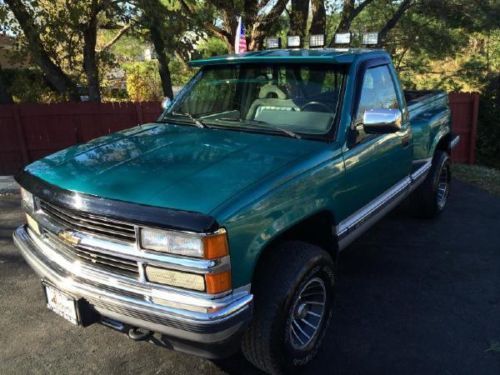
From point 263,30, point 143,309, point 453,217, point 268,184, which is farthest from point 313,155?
point 263,30

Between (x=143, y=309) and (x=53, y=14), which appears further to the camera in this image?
(x=53, y=14)

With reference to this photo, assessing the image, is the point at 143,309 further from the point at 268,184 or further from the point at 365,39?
the point at 365,39


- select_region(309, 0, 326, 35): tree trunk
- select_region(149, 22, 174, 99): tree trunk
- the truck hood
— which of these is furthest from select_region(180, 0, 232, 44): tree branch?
the truck hood

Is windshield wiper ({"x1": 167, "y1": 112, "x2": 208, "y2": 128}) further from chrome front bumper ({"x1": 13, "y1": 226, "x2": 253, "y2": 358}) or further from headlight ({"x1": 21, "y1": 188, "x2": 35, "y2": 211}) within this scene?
chrome front bumper ({"x1": 13, "y1": 226, "x2": 253, "y2": 358})

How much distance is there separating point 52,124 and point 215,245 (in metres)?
6.68

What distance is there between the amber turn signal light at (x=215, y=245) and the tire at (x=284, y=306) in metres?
0.46

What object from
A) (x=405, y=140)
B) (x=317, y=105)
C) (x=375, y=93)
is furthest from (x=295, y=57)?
(x=405, y=140)

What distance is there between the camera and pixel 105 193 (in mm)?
→ 2350

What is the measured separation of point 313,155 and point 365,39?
83.5 inches

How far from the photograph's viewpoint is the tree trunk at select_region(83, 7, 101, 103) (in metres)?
8.28

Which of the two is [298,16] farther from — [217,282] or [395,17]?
[217,282]

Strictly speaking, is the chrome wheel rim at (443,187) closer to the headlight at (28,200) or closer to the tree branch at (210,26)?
the headlight at (28,200)

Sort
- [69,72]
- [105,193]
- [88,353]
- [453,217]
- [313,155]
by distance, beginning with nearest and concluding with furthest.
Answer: [105,193], [313,155], [88,353], [453,217], [69,72]

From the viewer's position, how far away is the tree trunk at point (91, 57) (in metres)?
8.28
